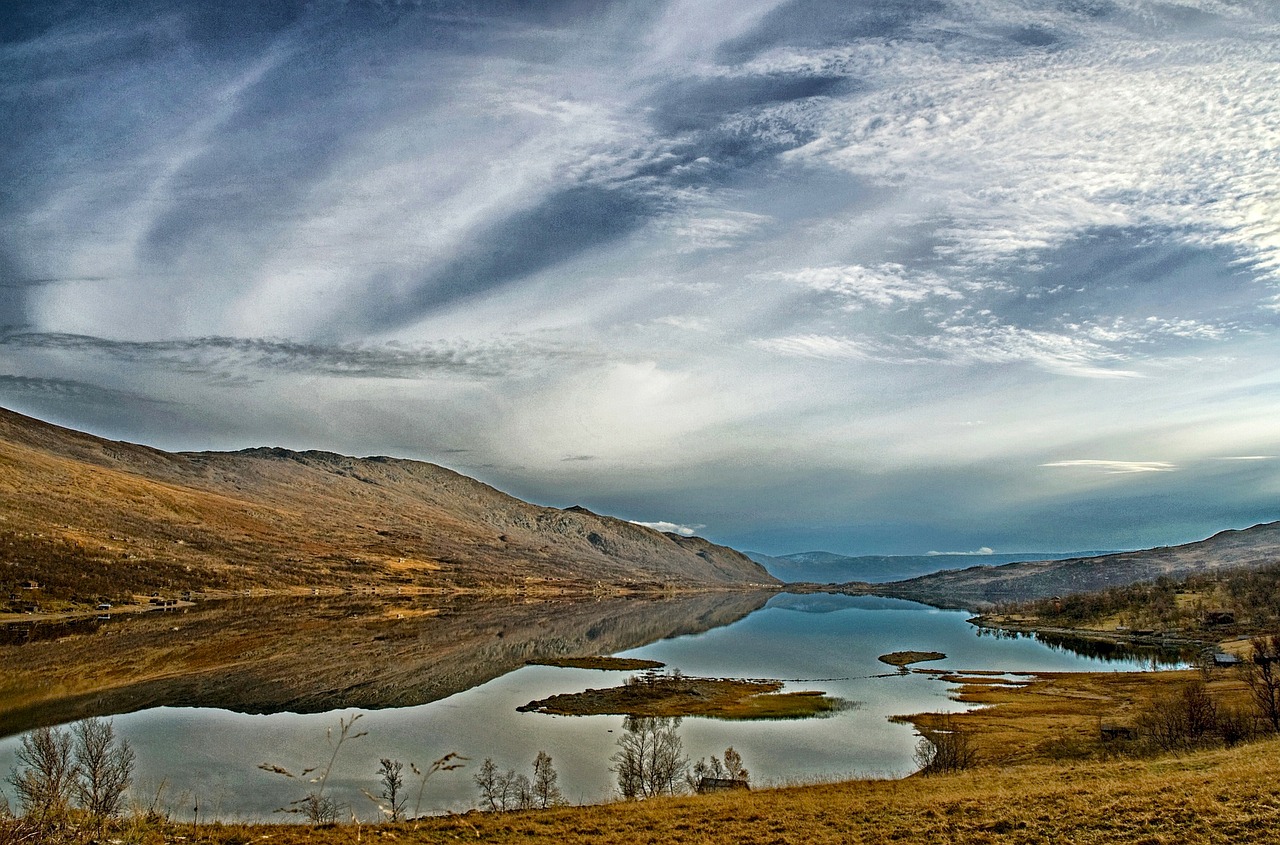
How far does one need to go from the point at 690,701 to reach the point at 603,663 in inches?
1233

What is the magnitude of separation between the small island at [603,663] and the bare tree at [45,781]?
6574 cm

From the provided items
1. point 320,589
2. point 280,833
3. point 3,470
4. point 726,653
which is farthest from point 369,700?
point 3,470

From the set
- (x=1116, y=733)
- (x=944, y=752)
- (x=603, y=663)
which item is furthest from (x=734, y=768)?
(x=603, y=663)

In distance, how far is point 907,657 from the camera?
126750mm

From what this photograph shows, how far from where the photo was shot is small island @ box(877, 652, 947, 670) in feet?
392

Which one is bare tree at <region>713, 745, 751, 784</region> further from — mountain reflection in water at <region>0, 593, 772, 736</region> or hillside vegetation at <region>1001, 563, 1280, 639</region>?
hillside vegetation at <region>1001, 563, 1280, 639</region>

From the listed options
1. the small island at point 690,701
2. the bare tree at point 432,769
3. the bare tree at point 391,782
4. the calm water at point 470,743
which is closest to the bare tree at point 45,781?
the calm water at point 470,743

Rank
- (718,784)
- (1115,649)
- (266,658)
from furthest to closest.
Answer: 1. (1115,649)
2. (266,658)
3. (718,784)

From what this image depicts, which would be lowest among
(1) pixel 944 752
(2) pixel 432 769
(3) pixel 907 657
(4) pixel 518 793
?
(3) pixel 907 657

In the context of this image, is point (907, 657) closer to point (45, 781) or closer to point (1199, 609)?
point (1199, 609)

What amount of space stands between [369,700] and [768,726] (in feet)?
128

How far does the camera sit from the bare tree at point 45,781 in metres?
17.2

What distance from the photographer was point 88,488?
186375mm

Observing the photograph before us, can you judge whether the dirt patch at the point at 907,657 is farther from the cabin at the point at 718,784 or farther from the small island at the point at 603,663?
the cabin at the point at 718,784
